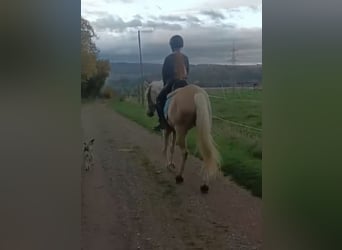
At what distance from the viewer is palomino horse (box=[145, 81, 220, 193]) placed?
1481 millimetres

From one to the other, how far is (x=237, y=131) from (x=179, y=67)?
0.30 metres

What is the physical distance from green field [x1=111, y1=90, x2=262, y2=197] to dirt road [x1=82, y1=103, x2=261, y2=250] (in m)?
0.04

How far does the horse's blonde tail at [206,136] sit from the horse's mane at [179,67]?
8 cm

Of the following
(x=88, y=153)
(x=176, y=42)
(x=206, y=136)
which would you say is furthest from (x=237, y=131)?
(x=88, y=153)

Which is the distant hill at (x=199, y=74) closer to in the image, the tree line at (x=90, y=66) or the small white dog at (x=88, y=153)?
the tree line at (x=90, y=66)

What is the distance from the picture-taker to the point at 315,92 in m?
1.36

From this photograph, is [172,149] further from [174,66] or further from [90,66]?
[90,66]

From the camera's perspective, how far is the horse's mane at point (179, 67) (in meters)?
1.48

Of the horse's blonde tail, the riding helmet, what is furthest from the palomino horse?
the riding helmet

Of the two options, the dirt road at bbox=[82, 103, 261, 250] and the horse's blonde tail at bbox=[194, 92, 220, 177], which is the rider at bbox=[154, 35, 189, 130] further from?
the dirt road at bbox=[82, 103, 261, 250]

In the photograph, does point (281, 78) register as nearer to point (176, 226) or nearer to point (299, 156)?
point (299, 156)

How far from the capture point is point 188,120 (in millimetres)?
1502

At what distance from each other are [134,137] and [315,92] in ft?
2.05

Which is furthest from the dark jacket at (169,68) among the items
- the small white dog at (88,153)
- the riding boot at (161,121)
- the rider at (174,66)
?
the small white dog at (88,153)
